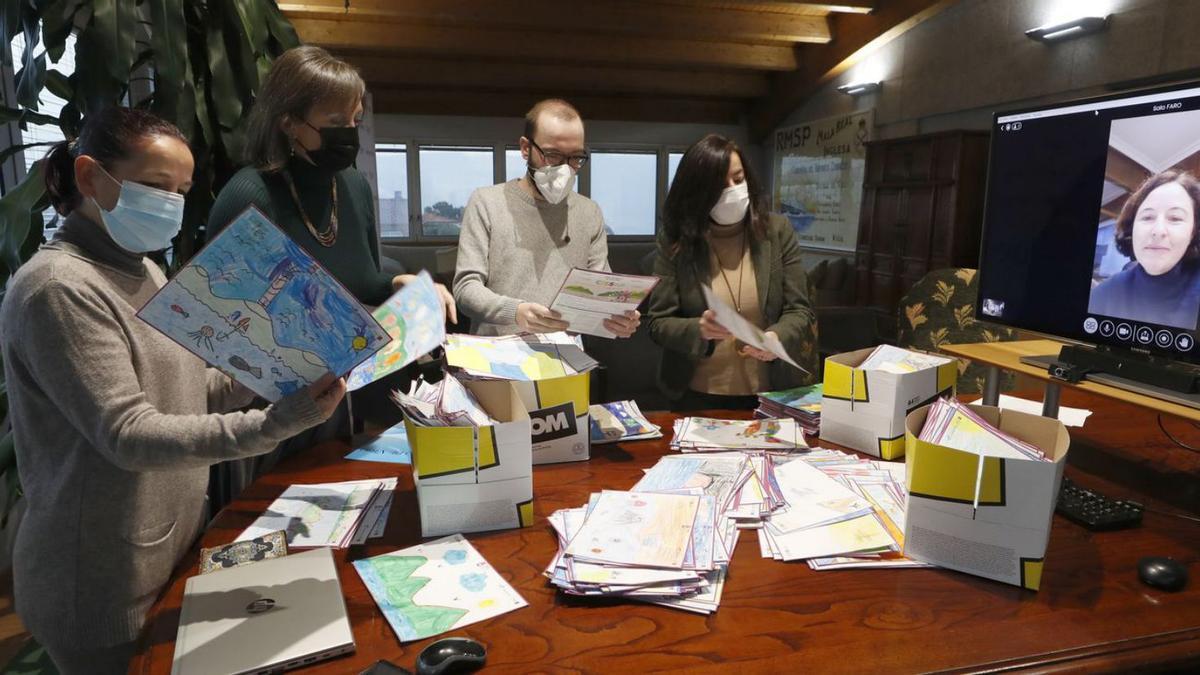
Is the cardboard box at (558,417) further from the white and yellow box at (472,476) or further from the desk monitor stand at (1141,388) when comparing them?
the desk monitor stand at (1141,388)

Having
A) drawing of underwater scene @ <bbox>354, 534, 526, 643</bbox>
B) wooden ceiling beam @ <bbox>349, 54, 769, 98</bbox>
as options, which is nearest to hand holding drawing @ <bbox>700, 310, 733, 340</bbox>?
drawing of underwater scene @ <bbox>354, 534, 526, 643</bbox>

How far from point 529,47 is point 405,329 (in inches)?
225

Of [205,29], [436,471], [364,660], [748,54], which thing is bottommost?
[364,660]

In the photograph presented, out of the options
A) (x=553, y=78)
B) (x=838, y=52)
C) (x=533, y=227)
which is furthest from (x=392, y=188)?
(x=533, y=227)

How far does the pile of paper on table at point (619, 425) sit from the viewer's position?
147 centimetres

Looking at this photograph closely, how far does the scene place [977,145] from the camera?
17.3ft

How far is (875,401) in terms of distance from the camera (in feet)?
4.38

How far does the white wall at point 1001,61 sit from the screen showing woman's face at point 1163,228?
96.1 inches

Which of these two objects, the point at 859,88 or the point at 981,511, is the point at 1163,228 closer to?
the point at 981,511

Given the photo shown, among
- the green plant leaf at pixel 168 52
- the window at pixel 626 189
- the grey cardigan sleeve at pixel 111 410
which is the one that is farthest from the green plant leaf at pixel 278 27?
the window at pixel 626 189

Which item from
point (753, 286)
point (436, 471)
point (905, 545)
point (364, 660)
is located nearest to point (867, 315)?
point (753, 286)

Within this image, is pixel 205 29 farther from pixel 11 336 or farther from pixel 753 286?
pixel 753 286

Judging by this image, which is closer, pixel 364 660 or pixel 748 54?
pixel 364 660

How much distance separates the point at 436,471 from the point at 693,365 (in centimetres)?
99
